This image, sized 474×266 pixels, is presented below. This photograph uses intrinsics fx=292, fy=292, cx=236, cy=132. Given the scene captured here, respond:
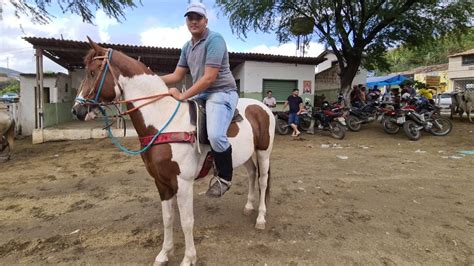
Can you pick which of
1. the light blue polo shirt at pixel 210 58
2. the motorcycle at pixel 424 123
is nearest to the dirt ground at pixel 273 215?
the light blue polo shirt at pixel 210 58

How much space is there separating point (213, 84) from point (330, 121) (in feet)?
27.5

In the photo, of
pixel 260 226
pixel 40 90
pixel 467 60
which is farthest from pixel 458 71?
pixel 40 90

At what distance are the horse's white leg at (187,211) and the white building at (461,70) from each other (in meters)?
34.2

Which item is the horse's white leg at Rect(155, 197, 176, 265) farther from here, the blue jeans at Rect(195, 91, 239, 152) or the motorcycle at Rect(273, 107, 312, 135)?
the motorcycle at Rect(273, 107, 312, 135)

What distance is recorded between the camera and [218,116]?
8.15ft

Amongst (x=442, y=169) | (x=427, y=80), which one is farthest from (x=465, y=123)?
(x=427, y=80)

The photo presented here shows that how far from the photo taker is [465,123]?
36.7ft

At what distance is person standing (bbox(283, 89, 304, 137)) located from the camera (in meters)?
10.2

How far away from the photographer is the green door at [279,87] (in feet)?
40.0

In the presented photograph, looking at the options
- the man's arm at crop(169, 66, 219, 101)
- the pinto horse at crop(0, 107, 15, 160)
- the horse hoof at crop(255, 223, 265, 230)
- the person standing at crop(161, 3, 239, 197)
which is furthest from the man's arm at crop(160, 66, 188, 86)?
the pinto horse at crop(0, 107, 15, 160)

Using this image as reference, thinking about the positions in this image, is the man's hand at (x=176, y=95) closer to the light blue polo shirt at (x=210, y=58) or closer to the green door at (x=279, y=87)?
the light blue polo shirt at (x=210, y=58)

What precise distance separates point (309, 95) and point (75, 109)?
38.1 feet

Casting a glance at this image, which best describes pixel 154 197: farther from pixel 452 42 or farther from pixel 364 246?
pixel 452 42

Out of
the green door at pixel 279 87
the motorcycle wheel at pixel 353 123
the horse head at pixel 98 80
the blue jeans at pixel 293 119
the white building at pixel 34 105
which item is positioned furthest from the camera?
the green door at pixel 279 87
